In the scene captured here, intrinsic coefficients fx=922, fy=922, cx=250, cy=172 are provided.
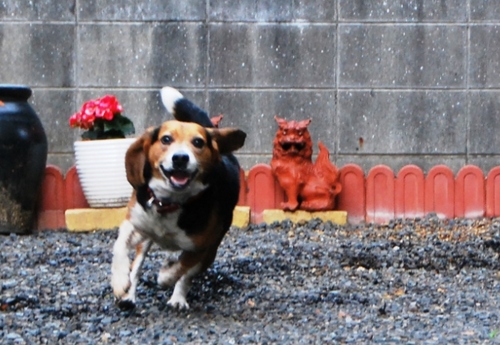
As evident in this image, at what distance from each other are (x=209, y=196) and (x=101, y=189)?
2462 millimetres

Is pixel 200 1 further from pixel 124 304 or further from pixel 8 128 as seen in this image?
pixel 124 304

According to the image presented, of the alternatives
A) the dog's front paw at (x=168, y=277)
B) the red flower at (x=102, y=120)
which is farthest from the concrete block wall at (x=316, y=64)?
the dog's front paw at (x=168, y=277)

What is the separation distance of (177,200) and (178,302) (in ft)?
1.62

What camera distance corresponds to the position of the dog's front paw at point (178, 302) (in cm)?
375

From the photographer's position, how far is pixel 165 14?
642 cm

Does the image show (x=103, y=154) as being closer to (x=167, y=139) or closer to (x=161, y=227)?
A: (x=161, y=227)

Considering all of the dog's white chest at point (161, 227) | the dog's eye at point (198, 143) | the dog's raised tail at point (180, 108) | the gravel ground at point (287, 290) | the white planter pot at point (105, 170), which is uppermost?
the dog's raised tail at point (180, 108)

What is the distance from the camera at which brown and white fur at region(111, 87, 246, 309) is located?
3418 mm

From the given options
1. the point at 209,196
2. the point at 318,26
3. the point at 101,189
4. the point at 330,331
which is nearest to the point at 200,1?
the point at 318,26

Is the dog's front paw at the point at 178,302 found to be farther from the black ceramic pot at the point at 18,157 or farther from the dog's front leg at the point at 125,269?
the black ceramic pot at the point at 18,157

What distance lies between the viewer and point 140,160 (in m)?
3.56

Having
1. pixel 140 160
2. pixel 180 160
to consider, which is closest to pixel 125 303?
pixel 140 160

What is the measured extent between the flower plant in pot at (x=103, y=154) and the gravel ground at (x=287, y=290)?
0.29 metres

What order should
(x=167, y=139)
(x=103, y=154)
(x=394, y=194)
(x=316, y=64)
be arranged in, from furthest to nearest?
1. (x=316, y=64)
2. (x=394, y=194)
3. (x=103, y=154)
4. (x=167, y=139)
